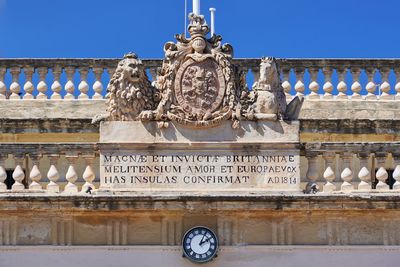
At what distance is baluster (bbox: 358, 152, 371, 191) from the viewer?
1944 cm

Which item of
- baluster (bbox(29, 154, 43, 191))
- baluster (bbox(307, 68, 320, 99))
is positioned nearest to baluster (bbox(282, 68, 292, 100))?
baluster (bbox(307, 68, 320, 99))

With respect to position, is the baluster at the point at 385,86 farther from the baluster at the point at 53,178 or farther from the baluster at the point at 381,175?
the baluster at the point at 53,178

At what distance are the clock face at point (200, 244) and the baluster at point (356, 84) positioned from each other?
4.40m

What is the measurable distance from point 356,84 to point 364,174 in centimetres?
308

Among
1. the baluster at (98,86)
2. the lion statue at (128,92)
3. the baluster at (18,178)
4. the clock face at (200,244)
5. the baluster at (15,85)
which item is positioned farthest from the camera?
the baluster at (15,85)

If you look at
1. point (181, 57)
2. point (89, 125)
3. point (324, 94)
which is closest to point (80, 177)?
point (89, 125)

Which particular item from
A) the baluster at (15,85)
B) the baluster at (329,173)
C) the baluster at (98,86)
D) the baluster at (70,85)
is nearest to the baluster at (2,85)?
the baluster at (15,85)

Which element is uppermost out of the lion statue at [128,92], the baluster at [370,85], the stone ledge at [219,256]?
the baluster at [370,85]

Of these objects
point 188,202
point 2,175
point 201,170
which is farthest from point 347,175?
point 2,175

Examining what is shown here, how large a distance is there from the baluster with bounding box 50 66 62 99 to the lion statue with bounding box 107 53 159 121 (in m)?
2.50

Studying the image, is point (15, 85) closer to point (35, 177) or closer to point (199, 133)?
point (35, 177)

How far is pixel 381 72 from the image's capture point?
22141mm

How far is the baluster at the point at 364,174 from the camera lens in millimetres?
19438

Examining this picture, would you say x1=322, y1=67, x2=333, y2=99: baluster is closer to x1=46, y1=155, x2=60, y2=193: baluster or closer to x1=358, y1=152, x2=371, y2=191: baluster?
x1=358, y1=152, x2=371, y2=191: baluster
